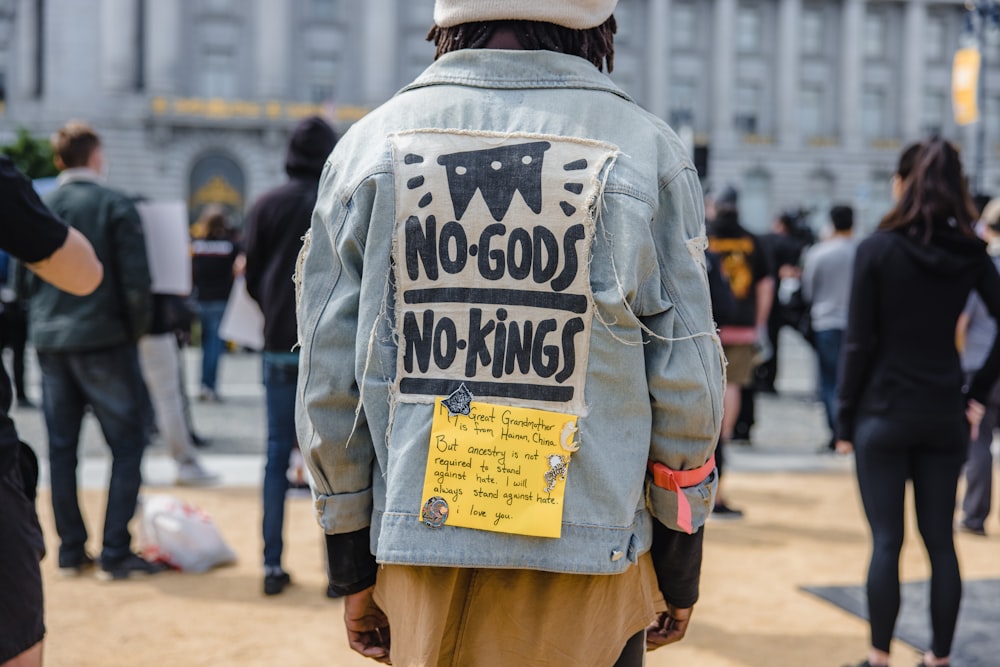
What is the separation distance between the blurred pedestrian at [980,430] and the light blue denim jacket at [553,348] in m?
4.41

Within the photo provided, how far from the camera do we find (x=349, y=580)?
187 centimetres

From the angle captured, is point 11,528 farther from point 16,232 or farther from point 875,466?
point 875,466

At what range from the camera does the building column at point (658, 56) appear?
49750 millimetres

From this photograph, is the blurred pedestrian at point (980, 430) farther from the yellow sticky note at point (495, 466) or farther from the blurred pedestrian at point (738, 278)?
the yellow sticky note at point (495, 466)

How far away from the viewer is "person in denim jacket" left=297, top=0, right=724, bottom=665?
1739mm

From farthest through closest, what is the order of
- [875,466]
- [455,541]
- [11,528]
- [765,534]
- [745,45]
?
[745,45]
[765,534]
[875,466]
[11,528]
[455,541]

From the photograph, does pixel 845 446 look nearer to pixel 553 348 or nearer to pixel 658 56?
pixel 553 348

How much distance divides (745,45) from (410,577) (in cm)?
5290

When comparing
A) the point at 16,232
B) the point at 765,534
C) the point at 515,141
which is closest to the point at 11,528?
the point at 16,232

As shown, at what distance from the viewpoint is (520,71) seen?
1832 millimetres

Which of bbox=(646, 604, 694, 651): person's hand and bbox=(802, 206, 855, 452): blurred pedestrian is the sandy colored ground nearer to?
bbox=(646, 604, 694, 651): person's hand

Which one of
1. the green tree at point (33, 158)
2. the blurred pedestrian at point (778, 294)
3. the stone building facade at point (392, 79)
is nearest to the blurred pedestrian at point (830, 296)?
the blurred pedestrian at point (778, 294)

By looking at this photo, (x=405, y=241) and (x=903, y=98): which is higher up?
(x=903, y=98)

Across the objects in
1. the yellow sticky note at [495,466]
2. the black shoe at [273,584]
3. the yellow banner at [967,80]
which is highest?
the yellow banner at [967,80]
